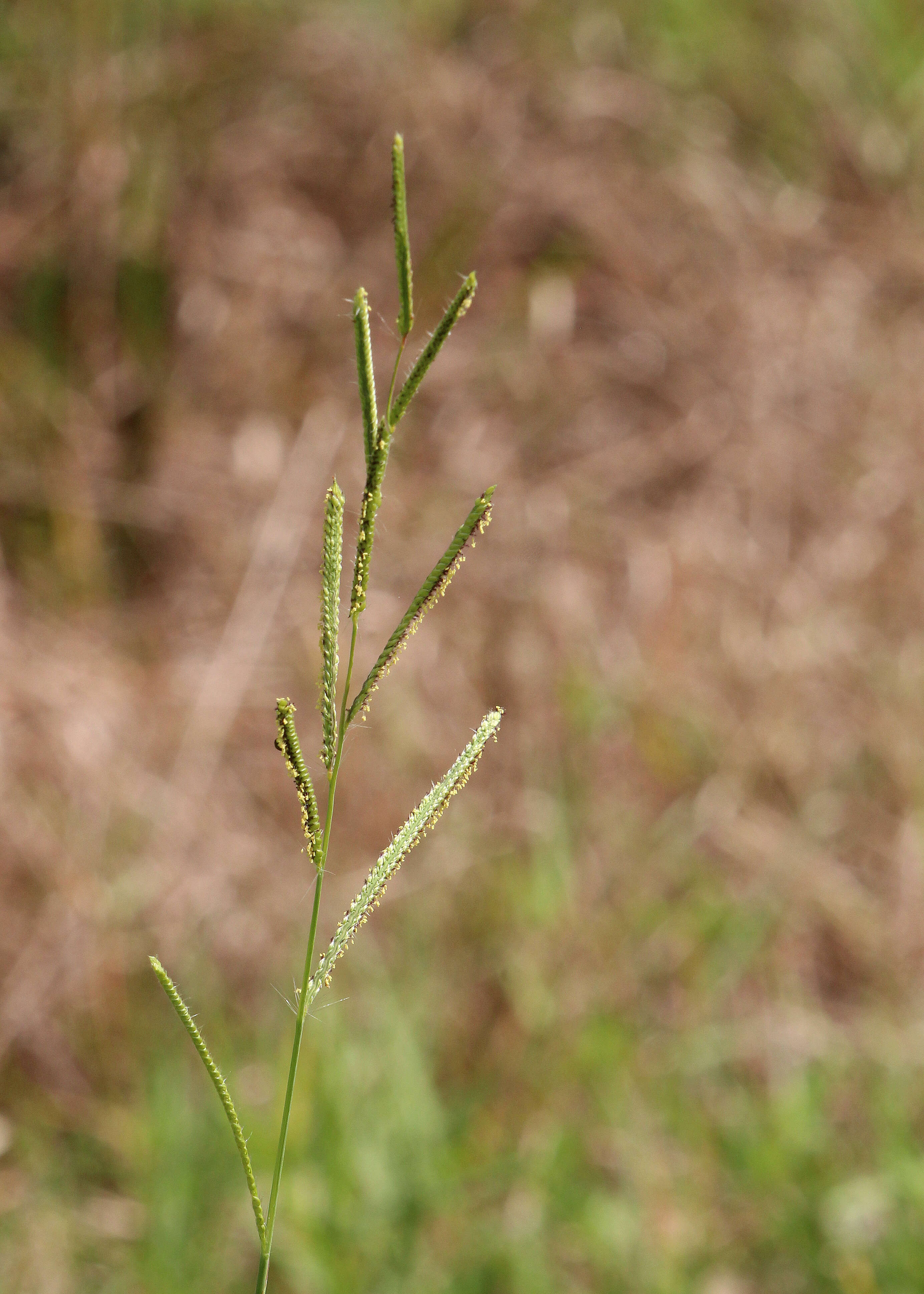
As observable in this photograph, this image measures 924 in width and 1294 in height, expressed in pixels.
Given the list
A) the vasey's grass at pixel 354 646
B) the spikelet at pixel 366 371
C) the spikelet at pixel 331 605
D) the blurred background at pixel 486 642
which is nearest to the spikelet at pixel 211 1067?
the vasey's grass at pixel 354 646

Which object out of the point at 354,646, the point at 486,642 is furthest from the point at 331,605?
the point at 486,642

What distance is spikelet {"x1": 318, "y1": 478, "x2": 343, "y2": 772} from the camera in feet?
1.75

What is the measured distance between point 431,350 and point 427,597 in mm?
105

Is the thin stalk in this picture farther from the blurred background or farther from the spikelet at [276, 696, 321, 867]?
the blurred background

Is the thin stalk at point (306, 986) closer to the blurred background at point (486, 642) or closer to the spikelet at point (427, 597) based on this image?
the spikelet at point (427, 597)

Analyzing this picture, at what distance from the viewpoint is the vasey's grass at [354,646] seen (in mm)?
519

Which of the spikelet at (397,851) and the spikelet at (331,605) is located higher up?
the spikelet at (331,605)

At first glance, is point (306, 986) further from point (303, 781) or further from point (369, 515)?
point (369, 515)

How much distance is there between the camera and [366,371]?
53 cm

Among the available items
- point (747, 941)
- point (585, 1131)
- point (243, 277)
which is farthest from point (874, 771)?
point (243, 277)

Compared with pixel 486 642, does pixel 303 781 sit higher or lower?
lower

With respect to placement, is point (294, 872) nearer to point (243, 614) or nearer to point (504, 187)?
point (243, 614)

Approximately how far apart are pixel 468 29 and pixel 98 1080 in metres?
3.01

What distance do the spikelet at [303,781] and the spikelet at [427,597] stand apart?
3 centimetres
